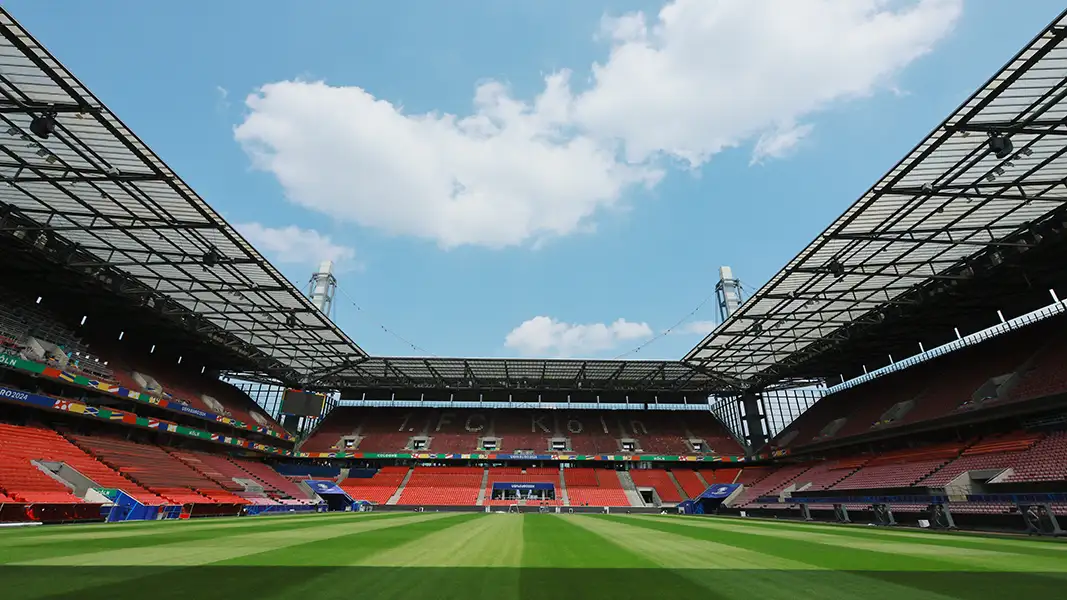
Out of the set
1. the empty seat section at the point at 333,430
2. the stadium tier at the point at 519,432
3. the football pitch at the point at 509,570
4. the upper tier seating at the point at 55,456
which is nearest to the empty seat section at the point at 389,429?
the stadium tier at the point at 519,432

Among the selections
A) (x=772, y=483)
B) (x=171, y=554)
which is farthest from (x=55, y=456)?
(x=772, y=483)

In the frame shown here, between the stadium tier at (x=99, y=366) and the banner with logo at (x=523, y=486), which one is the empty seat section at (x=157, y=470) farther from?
the banner with logo at (x=523, y=486)

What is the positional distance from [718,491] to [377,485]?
29601 mm

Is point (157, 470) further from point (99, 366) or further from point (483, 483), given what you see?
point (483, 483)

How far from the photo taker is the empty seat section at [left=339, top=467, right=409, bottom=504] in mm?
41094

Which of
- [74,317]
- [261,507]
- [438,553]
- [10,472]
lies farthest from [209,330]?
[438,553]

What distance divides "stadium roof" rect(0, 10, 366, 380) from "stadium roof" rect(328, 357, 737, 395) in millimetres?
12420

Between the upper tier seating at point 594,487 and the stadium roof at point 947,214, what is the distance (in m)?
17.4

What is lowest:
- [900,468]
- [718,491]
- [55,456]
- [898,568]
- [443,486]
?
[443,486]

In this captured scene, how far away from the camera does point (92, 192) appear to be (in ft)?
61.7

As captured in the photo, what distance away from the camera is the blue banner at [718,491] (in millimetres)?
40688

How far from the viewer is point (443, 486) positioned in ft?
141

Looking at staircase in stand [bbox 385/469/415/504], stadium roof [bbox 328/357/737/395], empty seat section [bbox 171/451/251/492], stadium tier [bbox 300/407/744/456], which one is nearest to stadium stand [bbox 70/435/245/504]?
empty seat section [bbox 171/451/251/492]

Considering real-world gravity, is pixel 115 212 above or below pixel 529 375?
above
